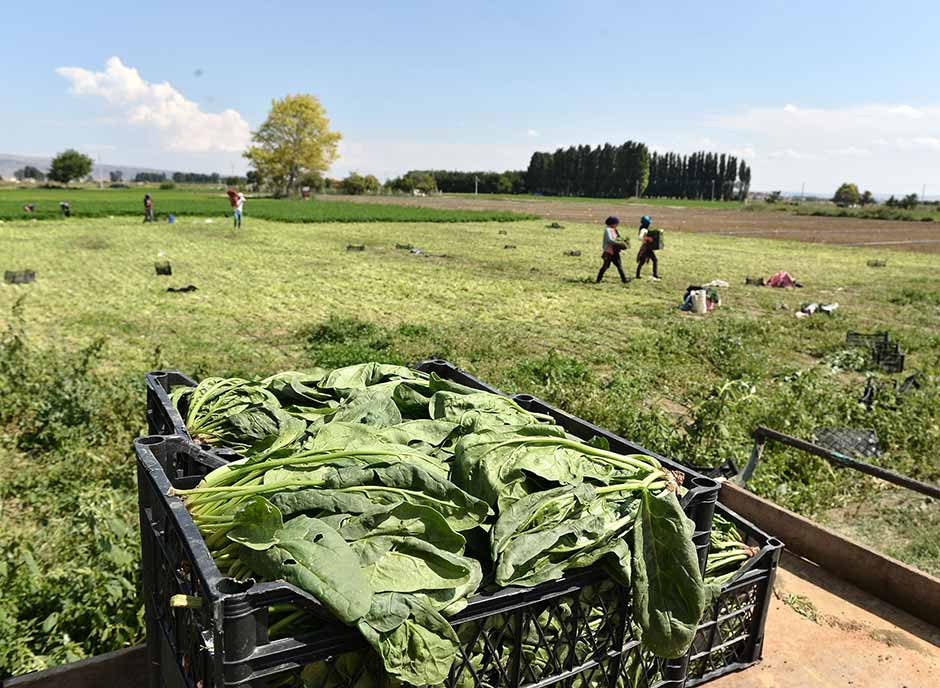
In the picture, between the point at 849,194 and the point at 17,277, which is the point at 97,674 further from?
the point at 849,194

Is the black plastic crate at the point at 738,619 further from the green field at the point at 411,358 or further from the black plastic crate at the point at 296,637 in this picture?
the green field at the point at 411,358

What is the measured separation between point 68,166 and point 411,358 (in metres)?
146

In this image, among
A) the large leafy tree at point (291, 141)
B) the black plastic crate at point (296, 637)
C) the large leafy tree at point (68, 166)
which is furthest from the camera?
the large leafy tree at point (68, 166)

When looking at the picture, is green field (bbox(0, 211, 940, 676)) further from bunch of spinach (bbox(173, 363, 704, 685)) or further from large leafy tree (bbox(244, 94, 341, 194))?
large leafy tree (bbox(244, 94, 341, 194))

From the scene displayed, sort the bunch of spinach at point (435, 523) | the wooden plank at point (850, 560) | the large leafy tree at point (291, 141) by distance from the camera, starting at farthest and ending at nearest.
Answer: the large leafy tree at point (291, 141)
the wooden plank at point (850, 560)
the bunch of spinach at point (435, 523)

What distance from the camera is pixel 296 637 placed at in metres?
1.45

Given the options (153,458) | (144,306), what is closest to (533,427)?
(153,458)

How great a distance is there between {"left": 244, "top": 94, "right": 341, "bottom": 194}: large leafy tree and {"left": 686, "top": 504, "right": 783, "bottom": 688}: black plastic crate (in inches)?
3710

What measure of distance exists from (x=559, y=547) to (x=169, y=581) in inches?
42.6

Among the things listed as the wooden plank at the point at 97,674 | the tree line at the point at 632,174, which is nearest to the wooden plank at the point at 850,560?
the wooden plank at the point at 97,674

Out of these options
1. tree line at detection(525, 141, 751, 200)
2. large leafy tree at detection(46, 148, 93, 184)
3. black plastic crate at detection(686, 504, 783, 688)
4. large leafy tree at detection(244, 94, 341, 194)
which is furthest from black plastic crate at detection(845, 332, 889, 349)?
large leafy tree at detection(46, 148, 93, 184)

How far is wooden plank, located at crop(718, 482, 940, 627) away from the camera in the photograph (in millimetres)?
3398

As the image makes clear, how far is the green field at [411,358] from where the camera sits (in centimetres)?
405

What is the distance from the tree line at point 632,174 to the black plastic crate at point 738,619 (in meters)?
133
